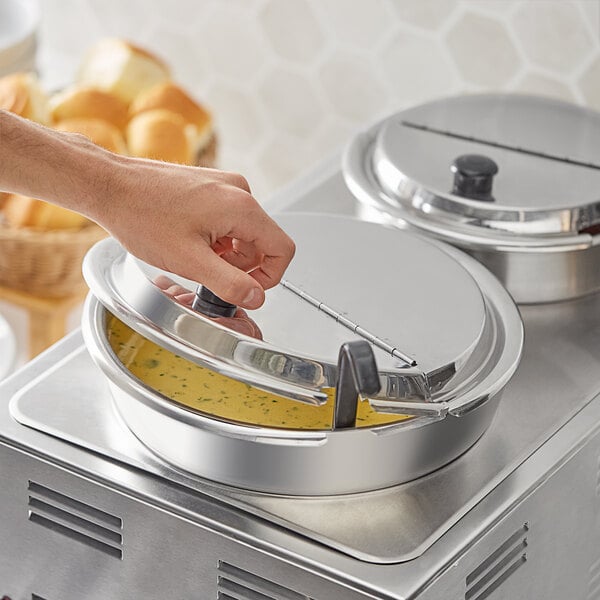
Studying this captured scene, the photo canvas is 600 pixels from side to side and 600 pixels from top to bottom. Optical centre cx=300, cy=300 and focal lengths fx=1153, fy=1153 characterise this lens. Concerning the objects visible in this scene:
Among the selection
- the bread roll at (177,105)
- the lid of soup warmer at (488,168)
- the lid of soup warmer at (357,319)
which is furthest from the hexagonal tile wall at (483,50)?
the lid of soup warmer at (357,319)

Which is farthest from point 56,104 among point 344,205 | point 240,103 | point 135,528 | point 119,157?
point 135,528

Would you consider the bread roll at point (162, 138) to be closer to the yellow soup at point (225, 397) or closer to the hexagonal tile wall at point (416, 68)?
the hexagonal tile wall at point (416, 68)

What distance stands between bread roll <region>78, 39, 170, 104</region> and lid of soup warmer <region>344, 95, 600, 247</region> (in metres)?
0.54

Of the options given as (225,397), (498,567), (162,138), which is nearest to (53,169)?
(225,397)

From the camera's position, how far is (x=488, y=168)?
43.5 inches

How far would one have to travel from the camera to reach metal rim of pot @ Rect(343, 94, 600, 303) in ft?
3.50

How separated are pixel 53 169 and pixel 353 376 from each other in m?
0.28

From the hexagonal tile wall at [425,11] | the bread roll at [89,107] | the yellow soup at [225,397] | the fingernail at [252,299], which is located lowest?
the bread roll at [89,107]

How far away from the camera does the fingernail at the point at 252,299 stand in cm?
84

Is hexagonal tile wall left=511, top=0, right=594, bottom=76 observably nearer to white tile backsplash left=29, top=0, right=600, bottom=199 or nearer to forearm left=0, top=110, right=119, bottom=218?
white tile backsplash left=29, top=0, right=600, bottom=199

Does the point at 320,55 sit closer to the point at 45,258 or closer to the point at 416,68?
the point at 416,68

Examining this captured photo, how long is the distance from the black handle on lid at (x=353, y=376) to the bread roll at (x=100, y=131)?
0.83 metres

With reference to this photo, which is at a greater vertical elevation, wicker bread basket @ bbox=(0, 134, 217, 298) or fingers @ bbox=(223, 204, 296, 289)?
fingers @ bbox=(223, 204, 296, 289)

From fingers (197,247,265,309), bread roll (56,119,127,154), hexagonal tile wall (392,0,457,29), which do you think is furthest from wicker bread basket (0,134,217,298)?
fingers (197,247,265,309)
